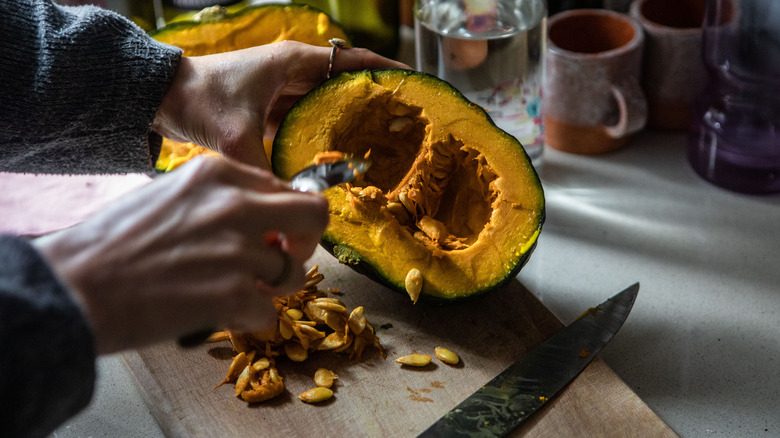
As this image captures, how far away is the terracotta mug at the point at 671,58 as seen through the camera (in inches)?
44.4

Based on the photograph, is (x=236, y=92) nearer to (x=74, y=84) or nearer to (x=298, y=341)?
(x=74, y=84)

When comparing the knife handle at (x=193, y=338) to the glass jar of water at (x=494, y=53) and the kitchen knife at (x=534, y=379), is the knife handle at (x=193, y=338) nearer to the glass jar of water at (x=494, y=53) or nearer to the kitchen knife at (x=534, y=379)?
the kitchen knife at (x=534, y=379)

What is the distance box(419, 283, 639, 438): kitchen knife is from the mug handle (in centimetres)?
37

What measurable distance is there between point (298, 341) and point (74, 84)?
1.24 ft

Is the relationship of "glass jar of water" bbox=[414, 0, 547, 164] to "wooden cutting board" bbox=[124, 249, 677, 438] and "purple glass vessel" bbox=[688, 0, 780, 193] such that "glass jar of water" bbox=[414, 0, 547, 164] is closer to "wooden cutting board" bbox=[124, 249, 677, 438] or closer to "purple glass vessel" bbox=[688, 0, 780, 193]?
"purple glass vessel" bbox=[688, 0, 780, 193]

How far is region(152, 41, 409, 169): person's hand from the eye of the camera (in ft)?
2.63

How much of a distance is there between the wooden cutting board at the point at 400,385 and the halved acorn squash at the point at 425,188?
2.6 inches

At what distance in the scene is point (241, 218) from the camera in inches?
20.8

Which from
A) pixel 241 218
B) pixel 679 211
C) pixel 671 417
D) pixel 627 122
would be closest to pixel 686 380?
pixel 671 417

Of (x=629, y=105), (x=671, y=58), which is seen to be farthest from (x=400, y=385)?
(x=671, y=58)

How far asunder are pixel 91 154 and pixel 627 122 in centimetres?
77

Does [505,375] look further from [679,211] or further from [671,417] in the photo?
[679,211]

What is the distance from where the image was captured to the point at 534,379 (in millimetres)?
745

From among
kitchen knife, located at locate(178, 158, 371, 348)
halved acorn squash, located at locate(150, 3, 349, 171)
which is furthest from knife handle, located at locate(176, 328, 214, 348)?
halved acorn squash, located at locate(150, 3, 349, 171)
